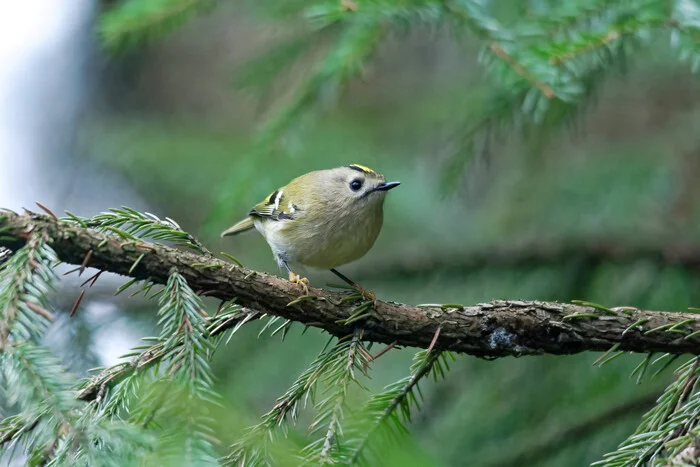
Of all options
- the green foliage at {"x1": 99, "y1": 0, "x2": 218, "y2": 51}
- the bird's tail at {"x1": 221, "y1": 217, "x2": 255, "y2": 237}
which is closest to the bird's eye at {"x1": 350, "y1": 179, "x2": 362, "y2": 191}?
the bird's tail at {"x1": 221, "y1": 217, "x2": 255, "y2": 237}

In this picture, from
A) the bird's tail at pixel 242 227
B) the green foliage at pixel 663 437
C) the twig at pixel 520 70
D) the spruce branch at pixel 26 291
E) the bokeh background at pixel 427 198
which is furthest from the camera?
the bird's tail at pixel 242 227

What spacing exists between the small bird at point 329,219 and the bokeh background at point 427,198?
0.63ft

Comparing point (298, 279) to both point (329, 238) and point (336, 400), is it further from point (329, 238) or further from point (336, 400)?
point (336, 400)

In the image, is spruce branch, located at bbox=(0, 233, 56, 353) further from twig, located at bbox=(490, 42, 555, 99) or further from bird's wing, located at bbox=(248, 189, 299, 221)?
bird's wing, located at bbox=(248, 189, 299, 221)

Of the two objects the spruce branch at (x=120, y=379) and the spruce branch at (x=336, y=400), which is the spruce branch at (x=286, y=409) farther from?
the spruce branch at (x=120, y=379)

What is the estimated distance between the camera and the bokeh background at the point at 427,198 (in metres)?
2.71

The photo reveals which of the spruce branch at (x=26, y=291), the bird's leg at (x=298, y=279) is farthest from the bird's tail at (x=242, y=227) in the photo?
the spruce branch at (x=26, y=291)

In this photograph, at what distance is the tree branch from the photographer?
1622mm

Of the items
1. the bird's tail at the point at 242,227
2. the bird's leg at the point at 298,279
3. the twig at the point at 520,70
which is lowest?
the bird's tail at the point at 242,227

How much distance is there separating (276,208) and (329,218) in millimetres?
426

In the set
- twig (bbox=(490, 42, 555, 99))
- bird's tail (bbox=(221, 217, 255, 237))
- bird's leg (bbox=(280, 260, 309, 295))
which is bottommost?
bird's tail (bbox=(221, 217, 255, 237))

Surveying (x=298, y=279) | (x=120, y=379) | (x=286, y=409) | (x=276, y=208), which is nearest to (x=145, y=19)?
(x=276, y=208)

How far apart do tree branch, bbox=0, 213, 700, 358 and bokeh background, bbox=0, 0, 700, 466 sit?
0.32 meters

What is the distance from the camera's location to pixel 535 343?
175cm
